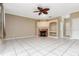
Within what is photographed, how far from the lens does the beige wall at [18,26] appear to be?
887cm

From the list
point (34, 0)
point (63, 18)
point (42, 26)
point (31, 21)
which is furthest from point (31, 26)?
point (34, 0)

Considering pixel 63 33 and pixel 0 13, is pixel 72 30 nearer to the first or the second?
pixel 63 33

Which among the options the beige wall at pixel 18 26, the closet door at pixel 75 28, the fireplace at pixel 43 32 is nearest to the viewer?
the closet door at pixel 75 28

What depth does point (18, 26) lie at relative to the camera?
10.2 meters

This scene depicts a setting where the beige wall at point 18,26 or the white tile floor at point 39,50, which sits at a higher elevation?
the beige wall at point 18,26

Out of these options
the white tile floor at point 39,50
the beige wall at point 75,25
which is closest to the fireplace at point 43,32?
the beige wall at point 75,25

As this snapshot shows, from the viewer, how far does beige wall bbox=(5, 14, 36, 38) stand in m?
8.87

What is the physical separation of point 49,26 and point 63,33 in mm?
2930

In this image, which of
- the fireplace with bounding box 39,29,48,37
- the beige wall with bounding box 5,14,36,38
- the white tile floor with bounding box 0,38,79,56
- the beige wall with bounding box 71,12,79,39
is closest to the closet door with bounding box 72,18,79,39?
the beige wall with bounding box 71,12,79,39

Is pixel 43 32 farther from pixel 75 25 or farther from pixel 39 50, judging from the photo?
pixel 39 50

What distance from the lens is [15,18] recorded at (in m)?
9.77

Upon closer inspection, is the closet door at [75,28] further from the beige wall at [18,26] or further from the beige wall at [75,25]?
the beige wall at [18,26]

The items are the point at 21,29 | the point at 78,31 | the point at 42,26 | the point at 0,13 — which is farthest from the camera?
the point at 42,26

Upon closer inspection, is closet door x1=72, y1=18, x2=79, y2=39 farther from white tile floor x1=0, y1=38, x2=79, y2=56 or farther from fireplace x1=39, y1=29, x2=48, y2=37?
fireplace x1=39, y1=29, x2=48, y2=37
